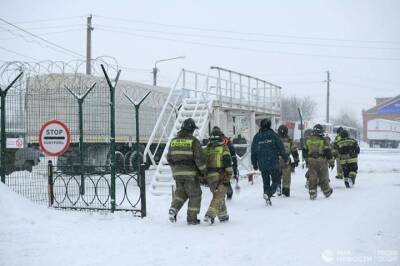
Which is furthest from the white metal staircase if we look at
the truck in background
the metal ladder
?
the truck in background

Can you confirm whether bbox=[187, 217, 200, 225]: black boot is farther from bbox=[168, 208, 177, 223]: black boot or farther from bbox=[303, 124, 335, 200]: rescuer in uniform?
bbox=[303, 124, 335, 200]: rescuer in uniform

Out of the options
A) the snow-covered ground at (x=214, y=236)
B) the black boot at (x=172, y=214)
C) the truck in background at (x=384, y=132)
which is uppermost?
the truck in background at (x=384, y=132)

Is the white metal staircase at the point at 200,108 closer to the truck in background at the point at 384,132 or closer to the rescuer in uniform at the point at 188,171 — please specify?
the rescuer in uniform at the point at 188,171

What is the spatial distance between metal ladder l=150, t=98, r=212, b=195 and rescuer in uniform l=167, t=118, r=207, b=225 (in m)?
3.21

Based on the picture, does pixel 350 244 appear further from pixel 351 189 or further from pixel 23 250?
pixel 351 189

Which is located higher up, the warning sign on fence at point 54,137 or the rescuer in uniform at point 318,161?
the warning sign on fence at point 54,137

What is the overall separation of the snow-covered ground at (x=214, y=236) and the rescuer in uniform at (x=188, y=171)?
0.29m

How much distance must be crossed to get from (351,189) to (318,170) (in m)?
2.43

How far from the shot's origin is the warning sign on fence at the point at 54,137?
375 inches

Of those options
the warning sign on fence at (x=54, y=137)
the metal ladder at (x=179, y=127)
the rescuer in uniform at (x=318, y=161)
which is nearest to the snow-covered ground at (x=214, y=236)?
the rescuer in uniform at (x=318, y=161)

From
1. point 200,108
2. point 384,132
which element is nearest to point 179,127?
point 200,108

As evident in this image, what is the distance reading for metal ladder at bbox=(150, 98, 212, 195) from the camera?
12.5m

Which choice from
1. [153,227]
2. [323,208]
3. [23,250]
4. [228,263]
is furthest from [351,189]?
[23,250]

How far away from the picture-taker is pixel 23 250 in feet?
22.4
